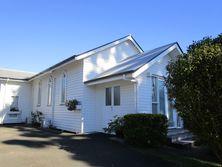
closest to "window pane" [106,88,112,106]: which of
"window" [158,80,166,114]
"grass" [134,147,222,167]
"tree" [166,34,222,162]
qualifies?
"window" [158,80,166,114]

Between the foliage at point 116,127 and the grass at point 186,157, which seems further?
the foliage at point 116,127

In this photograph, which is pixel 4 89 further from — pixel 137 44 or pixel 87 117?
pixel 137 44

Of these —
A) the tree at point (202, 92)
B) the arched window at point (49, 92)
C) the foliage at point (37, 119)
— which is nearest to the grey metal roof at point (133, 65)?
the tree at point (202, 92)

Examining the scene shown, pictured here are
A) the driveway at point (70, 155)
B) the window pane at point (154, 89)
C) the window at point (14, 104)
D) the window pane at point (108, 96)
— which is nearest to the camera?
the driveway at point (70, 155)

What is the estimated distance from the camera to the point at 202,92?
6.36 meters

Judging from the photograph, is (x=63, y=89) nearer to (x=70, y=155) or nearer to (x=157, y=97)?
(x=157, y=97)

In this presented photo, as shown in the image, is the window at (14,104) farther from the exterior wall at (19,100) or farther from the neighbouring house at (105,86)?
the neighbouring house at (105,86)

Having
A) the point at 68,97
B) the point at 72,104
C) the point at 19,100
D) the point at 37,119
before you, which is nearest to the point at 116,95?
the point at 72,104

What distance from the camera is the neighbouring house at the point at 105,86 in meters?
12.8

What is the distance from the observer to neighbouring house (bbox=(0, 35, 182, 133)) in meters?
12.8

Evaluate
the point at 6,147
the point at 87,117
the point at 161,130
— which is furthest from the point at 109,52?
the point at 6,147

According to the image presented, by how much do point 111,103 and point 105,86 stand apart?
1109mm

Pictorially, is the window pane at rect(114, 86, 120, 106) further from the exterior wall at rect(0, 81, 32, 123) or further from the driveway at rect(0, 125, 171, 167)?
the exterior wall at rect(0, 81, 32, 123)

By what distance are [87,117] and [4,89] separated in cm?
985
